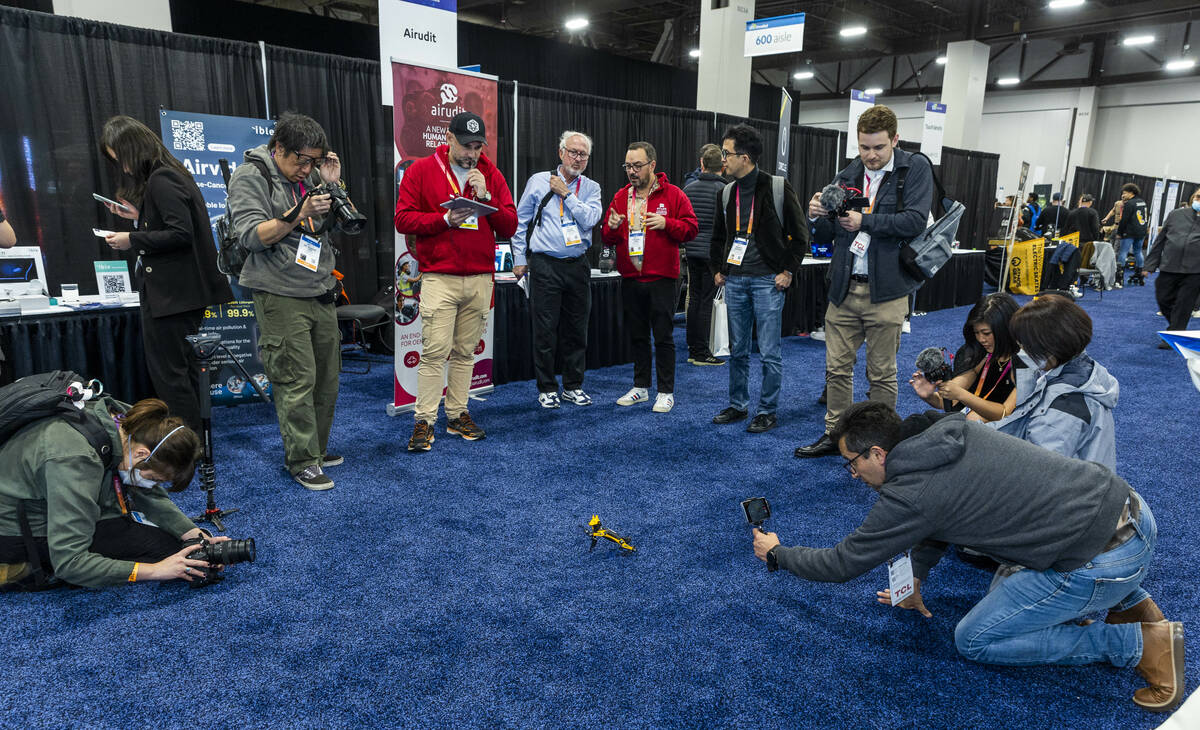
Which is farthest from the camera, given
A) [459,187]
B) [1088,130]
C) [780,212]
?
[1088,130]

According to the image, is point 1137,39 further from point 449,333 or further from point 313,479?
point 313,479

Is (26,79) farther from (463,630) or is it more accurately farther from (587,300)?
(463,630)

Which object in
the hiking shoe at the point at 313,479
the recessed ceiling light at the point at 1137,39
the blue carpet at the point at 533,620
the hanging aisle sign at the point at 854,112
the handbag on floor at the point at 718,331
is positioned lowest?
the blue carpet at the point at 533,620

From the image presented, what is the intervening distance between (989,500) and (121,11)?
6.19 meters

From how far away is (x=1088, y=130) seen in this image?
15133mm

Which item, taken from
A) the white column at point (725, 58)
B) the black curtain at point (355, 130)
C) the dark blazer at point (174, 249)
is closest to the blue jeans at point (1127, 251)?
the white column at point (725, 58)

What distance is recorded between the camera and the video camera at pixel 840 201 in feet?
9.73

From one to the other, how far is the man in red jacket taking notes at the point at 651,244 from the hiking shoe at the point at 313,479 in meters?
1.85

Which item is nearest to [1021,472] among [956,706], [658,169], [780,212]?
[956,706]

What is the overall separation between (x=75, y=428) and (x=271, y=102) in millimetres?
3571

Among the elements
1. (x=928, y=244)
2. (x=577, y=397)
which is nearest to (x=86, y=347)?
(x=577, y=397)

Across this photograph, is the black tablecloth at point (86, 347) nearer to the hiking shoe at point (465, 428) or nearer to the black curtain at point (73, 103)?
the black curtain at point (73, 103)

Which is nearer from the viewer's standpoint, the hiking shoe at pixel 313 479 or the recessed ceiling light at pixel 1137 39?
the hiking shoe at pixel 313 479

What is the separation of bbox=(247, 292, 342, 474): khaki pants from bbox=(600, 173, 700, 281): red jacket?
168 cm
